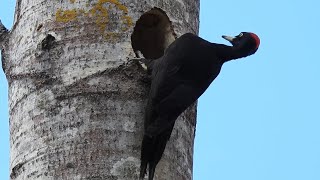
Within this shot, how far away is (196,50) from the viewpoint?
Answer: 15.8 feet

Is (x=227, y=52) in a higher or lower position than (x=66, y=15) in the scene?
lower

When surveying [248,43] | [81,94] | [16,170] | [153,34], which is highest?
[153,34]

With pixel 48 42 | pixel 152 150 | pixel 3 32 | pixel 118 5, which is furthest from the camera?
pixel 3 32

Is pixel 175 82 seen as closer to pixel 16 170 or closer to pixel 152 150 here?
pixel 152 150

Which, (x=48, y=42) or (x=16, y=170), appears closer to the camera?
(x=16, y=170)

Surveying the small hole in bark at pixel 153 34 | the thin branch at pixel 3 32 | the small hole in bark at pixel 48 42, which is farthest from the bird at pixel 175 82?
the thin branch at pixel 3 32

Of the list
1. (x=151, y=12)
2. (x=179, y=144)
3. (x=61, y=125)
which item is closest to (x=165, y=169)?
(x=179, y=144)

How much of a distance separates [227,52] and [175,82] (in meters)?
0.34

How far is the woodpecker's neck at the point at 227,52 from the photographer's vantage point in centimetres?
492

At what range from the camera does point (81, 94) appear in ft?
15.5

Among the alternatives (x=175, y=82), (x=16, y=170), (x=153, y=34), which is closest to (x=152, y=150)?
(x=175, y=82)

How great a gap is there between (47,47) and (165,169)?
76 cm

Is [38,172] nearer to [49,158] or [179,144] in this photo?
[49,158]

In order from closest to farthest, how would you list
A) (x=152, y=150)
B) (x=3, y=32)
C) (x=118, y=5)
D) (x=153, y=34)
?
1. (x=152, y=150)
2. (x=118, y=5)
3. (x=3, y=32)
4. (x=153, y=34)
